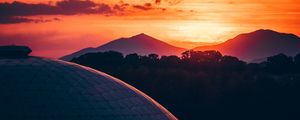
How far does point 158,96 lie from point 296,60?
157ft

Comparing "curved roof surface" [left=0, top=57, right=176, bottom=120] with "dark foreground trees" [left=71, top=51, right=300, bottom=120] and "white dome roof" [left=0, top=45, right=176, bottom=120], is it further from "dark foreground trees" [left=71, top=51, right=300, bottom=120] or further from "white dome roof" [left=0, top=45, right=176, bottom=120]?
"dark foreground trees" [left=71, top=51, right=300, bottom=120]

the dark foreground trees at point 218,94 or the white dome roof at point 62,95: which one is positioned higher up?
the white dome roof at point 62,95

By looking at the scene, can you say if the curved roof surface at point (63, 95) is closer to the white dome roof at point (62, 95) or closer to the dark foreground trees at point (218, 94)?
the white dome roof at point (62, 95)

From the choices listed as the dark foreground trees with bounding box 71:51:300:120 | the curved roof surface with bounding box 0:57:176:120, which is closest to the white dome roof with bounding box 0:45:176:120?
the curved roof surface with bounding box 0:57:176:120

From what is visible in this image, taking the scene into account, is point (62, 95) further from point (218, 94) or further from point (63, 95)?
point (218, 94)

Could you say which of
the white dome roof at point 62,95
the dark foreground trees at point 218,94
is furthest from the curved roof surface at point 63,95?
the dark foreground trees at point 218,94

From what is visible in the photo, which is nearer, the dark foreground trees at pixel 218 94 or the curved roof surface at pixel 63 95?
the curved roof surface at pixel 63 95

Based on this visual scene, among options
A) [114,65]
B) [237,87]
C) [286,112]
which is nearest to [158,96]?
[237,87]

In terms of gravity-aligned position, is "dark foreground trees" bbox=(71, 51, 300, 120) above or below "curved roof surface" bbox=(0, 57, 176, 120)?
below

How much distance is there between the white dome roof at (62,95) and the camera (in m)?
27.2

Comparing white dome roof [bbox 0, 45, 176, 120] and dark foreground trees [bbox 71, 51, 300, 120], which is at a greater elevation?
white dome roof [bbox 0, 45, 176, 120]

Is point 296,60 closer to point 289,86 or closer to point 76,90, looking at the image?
point 289,86

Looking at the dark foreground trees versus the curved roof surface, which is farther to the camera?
the dark foreground trees

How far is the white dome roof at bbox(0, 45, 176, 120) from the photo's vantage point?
27250mm
